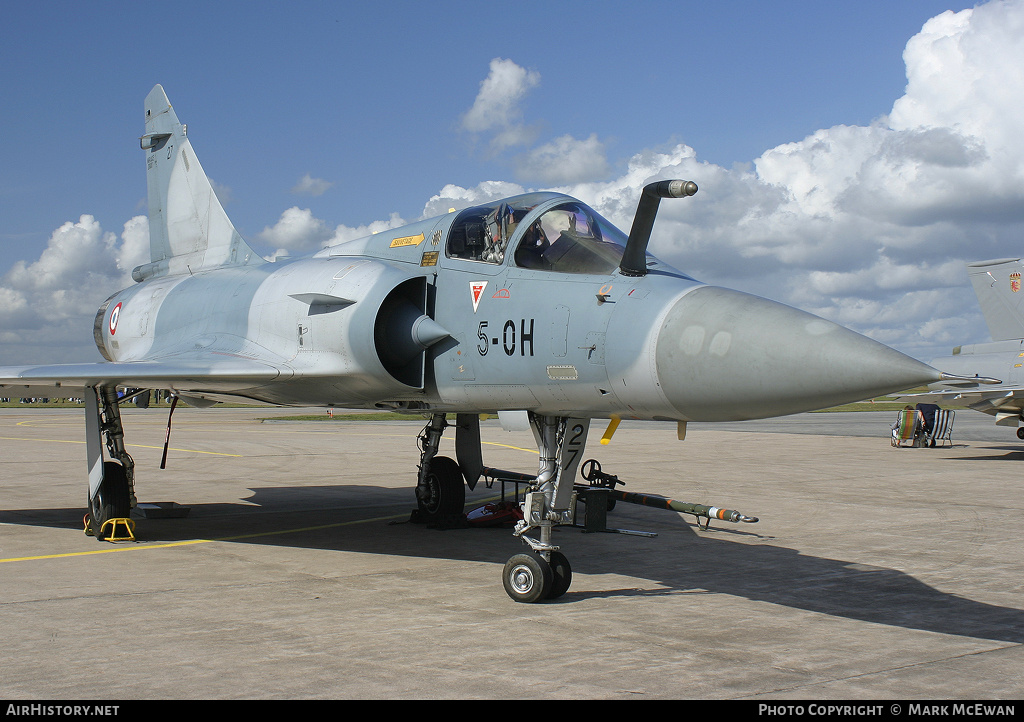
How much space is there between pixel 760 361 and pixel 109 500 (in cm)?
769

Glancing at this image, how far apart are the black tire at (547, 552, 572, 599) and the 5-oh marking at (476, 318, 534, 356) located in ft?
5.39

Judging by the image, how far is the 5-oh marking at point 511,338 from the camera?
6613mm

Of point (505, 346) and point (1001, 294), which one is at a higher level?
point (1001, 294)

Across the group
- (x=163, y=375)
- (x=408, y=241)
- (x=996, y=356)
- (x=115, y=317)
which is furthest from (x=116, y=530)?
(x=996, y=356)

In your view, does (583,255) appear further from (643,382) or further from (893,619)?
(893,619)

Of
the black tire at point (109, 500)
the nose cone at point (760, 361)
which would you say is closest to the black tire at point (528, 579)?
the nose cone at point (760, 361)

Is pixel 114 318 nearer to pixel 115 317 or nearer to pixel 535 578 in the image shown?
pixel 115 317

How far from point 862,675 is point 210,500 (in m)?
11.3

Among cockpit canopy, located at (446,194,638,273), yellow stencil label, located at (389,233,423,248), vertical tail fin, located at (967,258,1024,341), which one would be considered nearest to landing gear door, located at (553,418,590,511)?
cockpit canopy, located at (446,194,638,273)

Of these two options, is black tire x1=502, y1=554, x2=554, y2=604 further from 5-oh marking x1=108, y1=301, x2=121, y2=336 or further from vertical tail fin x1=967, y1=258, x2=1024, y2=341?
vertical tail fin x1=967, y1=258, x2=1024, y2=341

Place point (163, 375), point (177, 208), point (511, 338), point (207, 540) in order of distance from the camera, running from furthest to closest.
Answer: point (177, 208), point (207, 540), point (163, 375), point (511, 338)

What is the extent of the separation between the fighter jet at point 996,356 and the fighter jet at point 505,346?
16883mm

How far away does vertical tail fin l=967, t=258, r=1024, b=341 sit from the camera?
23.5 meters

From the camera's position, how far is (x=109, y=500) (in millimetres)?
9594
